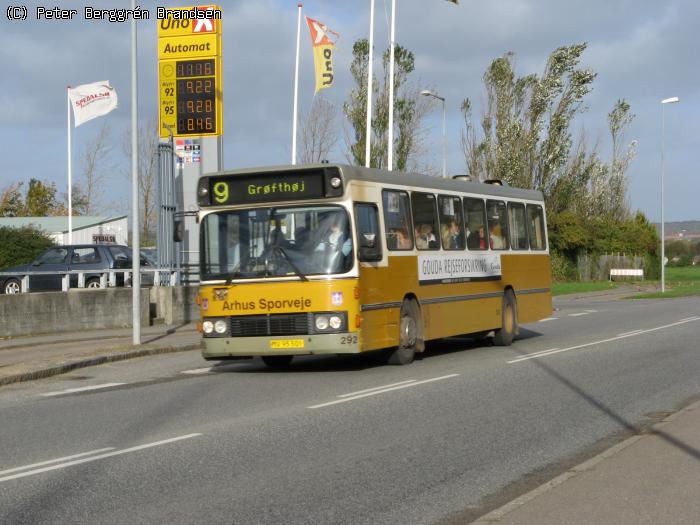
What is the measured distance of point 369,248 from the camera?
15906 mm

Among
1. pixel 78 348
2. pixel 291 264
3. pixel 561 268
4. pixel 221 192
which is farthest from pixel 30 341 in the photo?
pixel 561 268

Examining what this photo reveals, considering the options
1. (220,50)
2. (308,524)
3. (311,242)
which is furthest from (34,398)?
(220,50)

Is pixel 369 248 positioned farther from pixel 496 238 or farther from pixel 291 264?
pixel 496 238

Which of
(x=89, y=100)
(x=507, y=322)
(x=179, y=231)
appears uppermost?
(x=89, y=100)

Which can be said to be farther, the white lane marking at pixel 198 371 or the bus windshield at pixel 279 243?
the white lane marking at pixel 198 371

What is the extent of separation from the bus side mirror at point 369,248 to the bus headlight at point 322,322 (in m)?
1.00

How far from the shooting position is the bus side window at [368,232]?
15766 mm

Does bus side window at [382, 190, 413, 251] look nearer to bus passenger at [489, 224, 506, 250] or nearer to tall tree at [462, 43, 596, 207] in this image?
bus passenger at [489, 224, 506, 250]

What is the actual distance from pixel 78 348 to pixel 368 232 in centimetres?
786

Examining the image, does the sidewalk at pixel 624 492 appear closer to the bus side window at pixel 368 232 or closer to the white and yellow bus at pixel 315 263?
the white and yellow bus at pixel 315 263

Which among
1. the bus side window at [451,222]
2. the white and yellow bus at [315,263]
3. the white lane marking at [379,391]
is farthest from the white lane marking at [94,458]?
the bus side window at [451,222]

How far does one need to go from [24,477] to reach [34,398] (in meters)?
6.00

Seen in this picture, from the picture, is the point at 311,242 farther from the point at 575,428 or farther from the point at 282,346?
the point at 575,428

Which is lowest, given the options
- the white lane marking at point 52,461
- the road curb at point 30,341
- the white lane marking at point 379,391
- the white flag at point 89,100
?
the road curb at point 30,341
